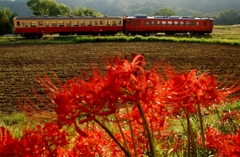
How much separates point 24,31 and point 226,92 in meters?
37.7

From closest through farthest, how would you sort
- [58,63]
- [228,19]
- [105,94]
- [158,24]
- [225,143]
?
[105,94] < [225,143] < [58,63] < [158,24] < [228,19]

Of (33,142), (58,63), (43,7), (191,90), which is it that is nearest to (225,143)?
(191,90)

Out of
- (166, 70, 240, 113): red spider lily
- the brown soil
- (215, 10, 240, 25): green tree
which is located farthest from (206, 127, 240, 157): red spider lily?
(215, 10, 240, 25): green tree

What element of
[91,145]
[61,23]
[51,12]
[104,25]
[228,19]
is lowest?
[91,145]

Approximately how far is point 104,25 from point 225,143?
3792 cm

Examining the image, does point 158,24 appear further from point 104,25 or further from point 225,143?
point 225,143

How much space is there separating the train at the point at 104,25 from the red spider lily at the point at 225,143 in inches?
1446

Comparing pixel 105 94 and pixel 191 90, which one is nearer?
pixel 105 94

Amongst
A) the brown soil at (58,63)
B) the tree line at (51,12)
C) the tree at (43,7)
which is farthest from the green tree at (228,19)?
the brown soil at (58,63)

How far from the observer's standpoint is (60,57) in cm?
2362

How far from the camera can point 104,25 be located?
127 ft

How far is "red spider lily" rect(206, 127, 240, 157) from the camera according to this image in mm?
1714

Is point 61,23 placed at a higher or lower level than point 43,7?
lower

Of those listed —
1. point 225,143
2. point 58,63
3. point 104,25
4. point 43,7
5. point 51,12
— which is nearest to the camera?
point 225,143
